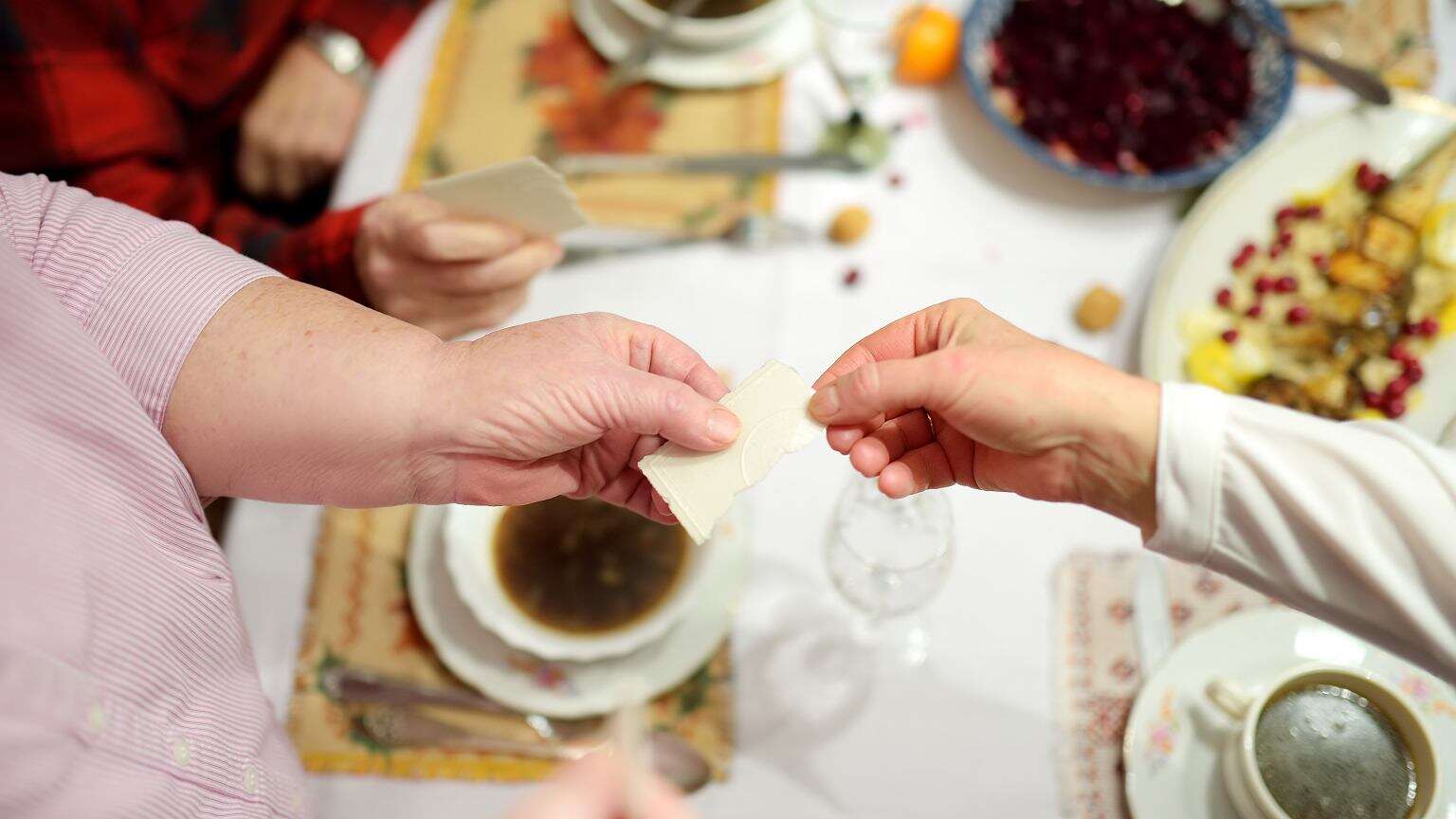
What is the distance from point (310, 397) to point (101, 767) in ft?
1.38

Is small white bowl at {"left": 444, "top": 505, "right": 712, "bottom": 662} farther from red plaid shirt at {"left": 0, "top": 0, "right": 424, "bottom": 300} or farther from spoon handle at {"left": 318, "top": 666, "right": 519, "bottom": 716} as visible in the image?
red plaid shirt at {"left": 0, "top": 0, "right": 424, "bottom": 300}

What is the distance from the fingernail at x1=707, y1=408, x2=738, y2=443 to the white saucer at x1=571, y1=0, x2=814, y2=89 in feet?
3.03

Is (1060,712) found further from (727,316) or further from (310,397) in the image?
(310,397)

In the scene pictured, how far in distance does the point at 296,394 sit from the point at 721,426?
0.50 m

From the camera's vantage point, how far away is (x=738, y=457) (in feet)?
3.62

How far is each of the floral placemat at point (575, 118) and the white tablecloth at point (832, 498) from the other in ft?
0.20

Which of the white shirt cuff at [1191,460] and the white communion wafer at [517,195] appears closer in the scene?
the white shirt cuff at [1191,460]

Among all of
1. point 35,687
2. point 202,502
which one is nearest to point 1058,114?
point 202,502

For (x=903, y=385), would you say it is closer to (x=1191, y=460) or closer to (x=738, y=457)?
(x=738, y=457)

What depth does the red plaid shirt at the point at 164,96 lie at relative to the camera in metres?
1.33

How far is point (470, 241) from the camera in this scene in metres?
1.34

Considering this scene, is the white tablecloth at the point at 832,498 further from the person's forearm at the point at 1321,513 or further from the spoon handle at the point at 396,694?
the person's forearm at the point at 1321,513

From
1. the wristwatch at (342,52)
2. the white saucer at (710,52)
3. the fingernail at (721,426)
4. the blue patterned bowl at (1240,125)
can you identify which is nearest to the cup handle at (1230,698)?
the fingernail at (721,426)

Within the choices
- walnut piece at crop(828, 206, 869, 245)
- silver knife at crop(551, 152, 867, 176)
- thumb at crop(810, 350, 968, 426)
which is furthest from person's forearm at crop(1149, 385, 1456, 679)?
silver knife at crop(551, 152, 867, 176)
